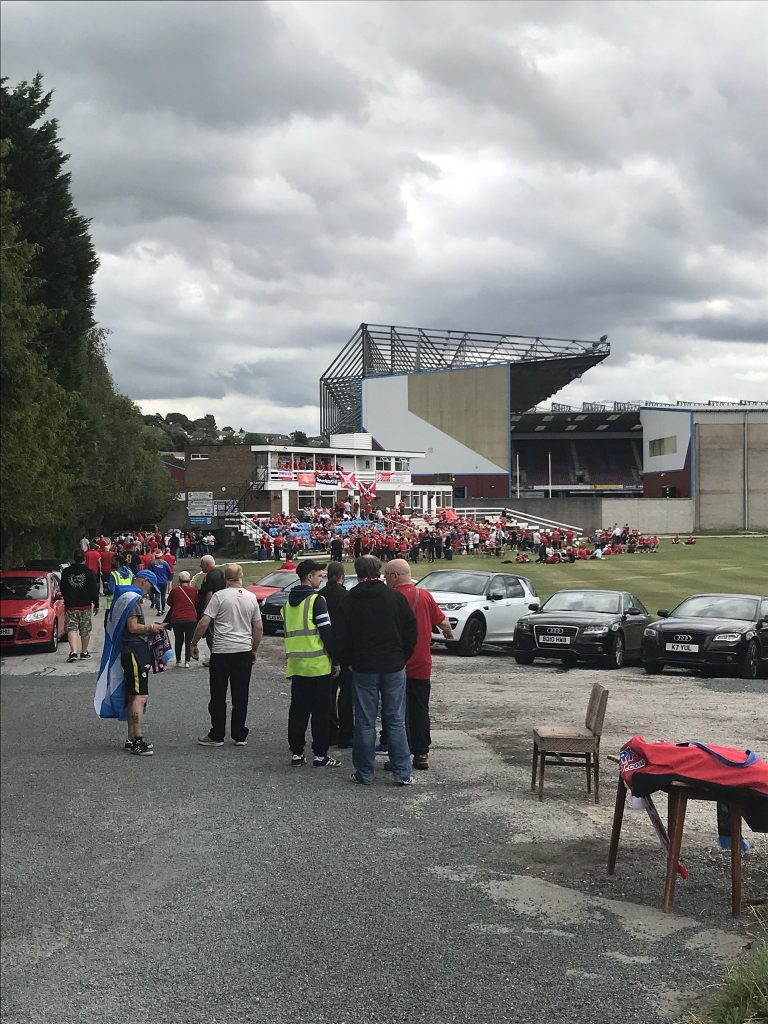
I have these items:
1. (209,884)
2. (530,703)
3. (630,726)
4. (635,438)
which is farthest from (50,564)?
(635,438)

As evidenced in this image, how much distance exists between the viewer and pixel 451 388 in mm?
92375

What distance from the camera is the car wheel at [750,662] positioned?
17453 mm

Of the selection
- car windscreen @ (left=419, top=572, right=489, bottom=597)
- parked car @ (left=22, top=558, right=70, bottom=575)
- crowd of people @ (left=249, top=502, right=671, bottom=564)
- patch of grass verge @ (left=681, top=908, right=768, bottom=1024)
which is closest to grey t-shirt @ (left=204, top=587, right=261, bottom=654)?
patch of grass verge @ (left=681, top=908, right=768, bottom=1024)

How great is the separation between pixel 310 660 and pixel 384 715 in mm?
1011

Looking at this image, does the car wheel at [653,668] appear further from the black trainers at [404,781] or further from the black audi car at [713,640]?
the black trainers at [404,781]

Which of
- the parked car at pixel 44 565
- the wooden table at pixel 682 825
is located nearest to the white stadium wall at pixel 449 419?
the parked car at pixel 44 565

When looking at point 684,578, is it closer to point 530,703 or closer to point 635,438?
point 530,703

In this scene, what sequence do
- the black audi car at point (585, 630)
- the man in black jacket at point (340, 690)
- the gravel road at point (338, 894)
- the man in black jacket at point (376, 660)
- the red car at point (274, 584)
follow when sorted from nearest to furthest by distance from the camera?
the gravel road at point (338, 894)
the man in black jacket at point (376, 660)
the man in black jacket at point (340, 690)
the black audi car at point (585, 630)
the red car at point (274, 584)

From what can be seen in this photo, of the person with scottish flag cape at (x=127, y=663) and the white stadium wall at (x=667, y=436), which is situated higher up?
the white stadium wall at (x=667, y=436)

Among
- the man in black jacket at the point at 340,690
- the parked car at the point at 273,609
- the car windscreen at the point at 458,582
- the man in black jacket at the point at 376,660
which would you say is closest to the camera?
the man in black jacket at the point at 376,660

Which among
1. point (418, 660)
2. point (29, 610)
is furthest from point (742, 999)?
point (29, 610)

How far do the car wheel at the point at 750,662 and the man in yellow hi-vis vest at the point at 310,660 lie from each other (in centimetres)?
969

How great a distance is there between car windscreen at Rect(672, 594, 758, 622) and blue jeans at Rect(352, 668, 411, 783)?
10.7 m

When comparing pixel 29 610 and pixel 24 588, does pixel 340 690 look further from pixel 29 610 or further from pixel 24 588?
pixel 24 588
